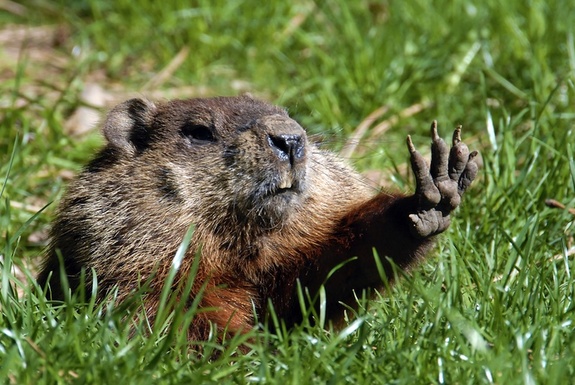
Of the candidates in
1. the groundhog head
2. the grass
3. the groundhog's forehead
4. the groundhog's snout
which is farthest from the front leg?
the groundhog's forehead

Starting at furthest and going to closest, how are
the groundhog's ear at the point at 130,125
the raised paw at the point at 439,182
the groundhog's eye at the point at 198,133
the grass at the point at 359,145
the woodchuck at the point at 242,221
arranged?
1. the groundhog's ear at the point at 130,125
2. the groundhog's eye at the point at 198,133
3. the woodchuck at the point at 242,221
4. the raised paw at the point at 439,182
5. the grass at the point at 359,145

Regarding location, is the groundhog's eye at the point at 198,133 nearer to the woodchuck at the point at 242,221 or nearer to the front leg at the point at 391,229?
the woodchuck at the point at 242,221

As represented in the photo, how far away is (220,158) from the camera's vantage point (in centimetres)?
409

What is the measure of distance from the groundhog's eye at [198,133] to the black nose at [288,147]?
1.22 feet

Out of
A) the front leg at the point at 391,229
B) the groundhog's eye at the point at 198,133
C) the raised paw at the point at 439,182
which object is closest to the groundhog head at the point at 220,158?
the groundhog's eye at the point at 198,133

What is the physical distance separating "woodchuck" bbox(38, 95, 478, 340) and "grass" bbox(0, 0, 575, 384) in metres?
0.22

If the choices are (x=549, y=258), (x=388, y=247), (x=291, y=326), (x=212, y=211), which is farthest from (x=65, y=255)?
(x=549, y=258)

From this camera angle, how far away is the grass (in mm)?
3119

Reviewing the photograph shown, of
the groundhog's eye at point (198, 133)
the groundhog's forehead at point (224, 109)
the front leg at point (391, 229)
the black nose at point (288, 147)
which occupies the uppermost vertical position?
the groundhog's forehead at point (224, 109)

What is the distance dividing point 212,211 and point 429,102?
280cm

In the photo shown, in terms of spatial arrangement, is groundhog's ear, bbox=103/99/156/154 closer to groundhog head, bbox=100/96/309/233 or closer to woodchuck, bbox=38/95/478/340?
groundhog head, bbox=100/96/309/233

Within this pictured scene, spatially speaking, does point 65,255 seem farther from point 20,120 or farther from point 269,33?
point 269,33

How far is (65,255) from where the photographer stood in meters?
4.18

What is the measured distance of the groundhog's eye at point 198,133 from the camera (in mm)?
4191
